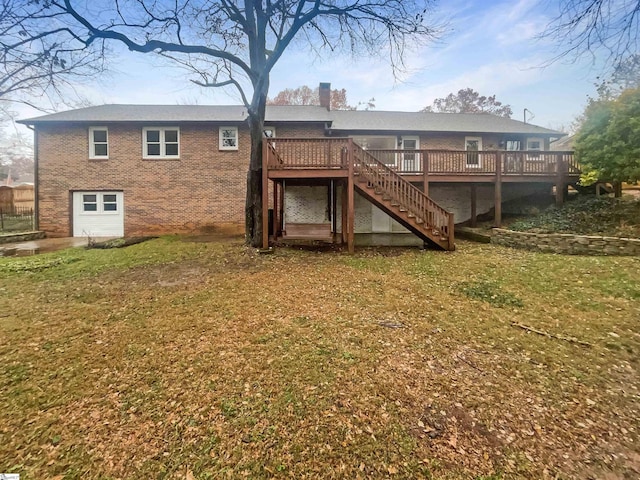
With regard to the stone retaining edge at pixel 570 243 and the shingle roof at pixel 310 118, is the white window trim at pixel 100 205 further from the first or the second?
the stone retaining edge at pixel 570 243

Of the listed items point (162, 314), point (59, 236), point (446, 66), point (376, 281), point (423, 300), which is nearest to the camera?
point (162, 314)

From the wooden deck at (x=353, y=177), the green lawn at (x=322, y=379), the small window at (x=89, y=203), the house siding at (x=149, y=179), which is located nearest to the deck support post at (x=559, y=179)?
the wooden deck at (x=353, y=177)

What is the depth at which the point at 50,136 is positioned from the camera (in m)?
14.7

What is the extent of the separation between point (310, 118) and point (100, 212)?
10834 millimetres

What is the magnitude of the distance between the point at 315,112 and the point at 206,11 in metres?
7.80

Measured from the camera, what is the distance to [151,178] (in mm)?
15016

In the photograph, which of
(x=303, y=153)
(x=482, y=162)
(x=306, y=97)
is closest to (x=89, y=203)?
(x=303, y=153)

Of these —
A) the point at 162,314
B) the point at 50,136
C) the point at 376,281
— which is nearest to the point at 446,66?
the point at 376,281

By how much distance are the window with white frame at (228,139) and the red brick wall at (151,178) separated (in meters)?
0.23

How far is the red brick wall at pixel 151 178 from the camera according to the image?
1470 cm

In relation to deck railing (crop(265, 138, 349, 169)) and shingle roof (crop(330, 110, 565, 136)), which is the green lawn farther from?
shingle roof (crop(330, 110, 565, 136))

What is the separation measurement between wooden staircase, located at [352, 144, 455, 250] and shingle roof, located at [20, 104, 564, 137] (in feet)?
18.6

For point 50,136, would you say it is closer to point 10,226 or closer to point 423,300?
point 10,226

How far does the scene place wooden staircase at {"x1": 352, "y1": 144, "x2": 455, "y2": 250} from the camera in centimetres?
992
